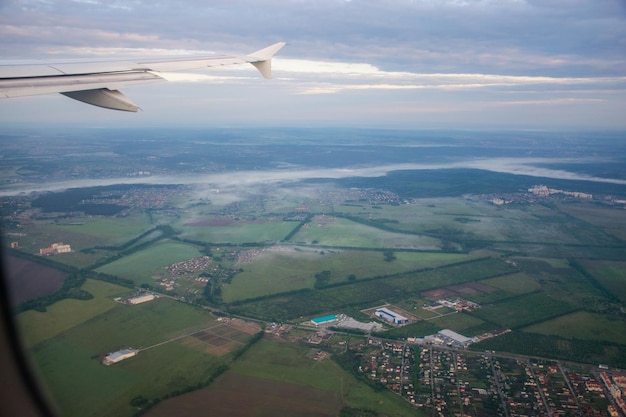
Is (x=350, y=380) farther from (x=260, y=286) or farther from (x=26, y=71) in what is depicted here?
(x=26, y=71)

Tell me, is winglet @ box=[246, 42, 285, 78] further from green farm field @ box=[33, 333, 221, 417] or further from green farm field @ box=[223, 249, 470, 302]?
green farm field @ box=[223, 249, 470, 302]

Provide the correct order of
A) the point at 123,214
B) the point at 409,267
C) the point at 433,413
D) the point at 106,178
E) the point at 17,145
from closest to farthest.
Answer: the point at 433,413 → the point at 409,267 → the point at 123,214 → the point at 17,145 → the point at 106,178

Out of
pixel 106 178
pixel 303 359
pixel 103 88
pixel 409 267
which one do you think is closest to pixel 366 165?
pixel 106 178

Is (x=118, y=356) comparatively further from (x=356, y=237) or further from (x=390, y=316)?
(x=356, y=237)

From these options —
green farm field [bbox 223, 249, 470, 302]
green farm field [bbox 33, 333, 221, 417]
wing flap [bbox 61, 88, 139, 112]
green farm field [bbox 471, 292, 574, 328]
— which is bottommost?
Result: green farm field [bbox 223, 249, 470, 302]

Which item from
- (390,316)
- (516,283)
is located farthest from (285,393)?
(516,283)

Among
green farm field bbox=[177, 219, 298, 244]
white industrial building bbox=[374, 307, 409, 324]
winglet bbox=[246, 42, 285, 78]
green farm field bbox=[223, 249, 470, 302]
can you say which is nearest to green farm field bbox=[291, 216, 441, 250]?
green farm field bbox=[177, 219, 298, 244]
